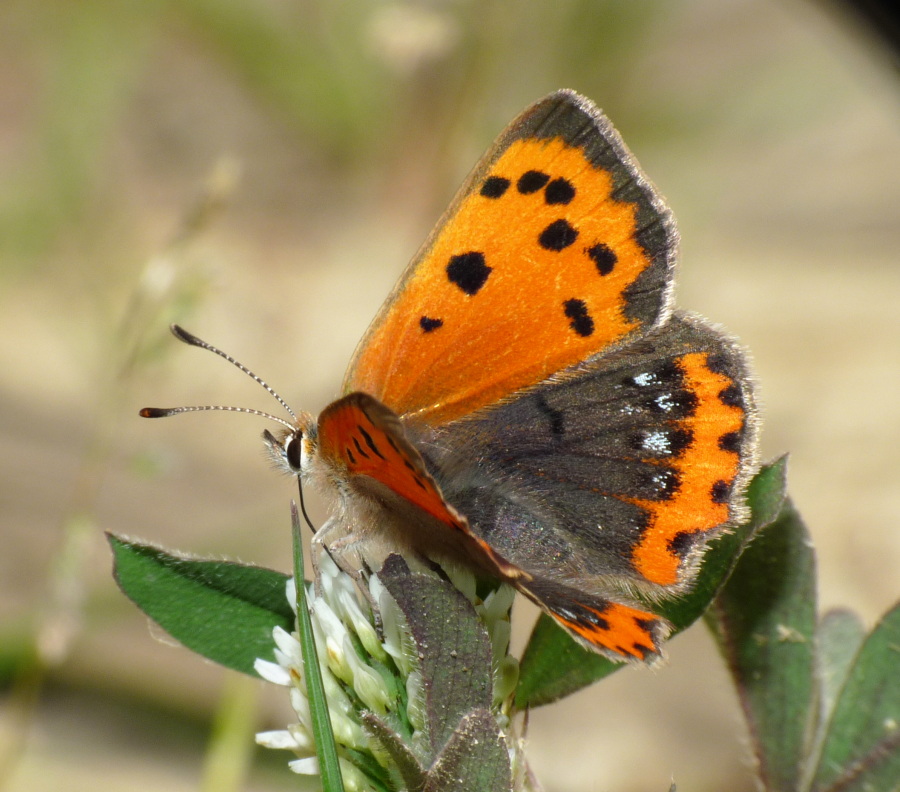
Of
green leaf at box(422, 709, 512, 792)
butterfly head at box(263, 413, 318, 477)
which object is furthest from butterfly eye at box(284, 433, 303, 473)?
green leaf at box(422, 709, 512, 792)

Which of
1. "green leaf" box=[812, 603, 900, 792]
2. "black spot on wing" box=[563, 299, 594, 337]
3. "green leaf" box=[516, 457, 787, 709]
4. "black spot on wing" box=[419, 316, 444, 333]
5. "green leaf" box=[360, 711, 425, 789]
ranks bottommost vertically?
"green leaf" box=[360, 711, 425, 789]

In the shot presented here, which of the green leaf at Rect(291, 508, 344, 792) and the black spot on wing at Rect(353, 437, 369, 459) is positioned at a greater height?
the black spot on wing at Rect(353, 437, 369, 459)

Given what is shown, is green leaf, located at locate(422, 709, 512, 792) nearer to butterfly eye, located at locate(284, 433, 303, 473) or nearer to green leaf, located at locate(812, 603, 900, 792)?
green leaf, located at locate(812, 603, 900, 792)

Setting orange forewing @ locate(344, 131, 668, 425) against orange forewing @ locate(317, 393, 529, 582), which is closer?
orange forewing @ locate(317, 393, 529, 582)

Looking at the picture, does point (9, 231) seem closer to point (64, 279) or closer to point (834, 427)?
point (64, 279)

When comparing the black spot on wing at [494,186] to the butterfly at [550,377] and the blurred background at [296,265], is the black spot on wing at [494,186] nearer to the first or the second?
the butterfly at [550,377]

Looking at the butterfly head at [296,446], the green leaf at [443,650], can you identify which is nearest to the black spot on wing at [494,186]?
the butterfly head at [296,446]

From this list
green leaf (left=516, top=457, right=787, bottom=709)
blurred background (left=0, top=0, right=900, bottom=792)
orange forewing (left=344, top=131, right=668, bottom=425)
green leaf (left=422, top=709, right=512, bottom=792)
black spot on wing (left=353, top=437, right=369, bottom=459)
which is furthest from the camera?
blurred background (left=0, top=0, right=900, bottom=792)
